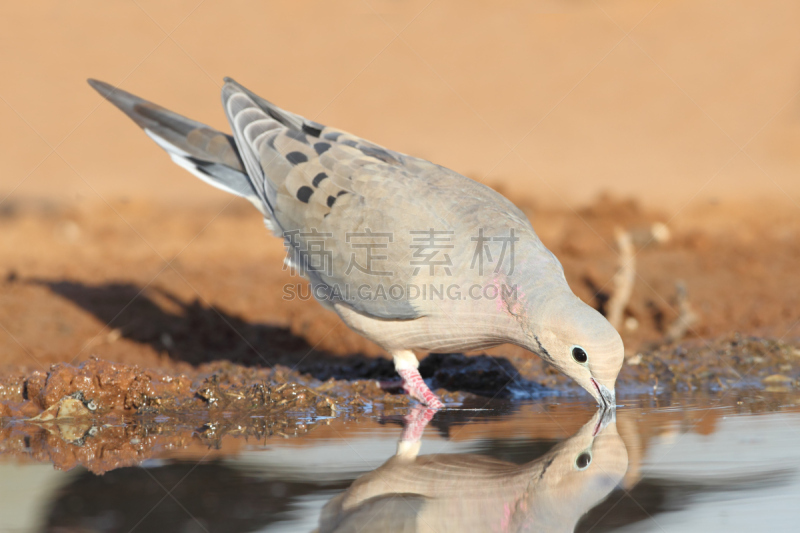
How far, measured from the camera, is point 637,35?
65.9ft

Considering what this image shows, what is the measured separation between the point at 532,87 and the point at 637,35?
375 cm

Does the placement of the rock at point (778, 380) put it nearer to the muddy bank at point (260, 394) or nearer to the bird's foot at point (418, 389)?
the muddy bank at point (260, 394)

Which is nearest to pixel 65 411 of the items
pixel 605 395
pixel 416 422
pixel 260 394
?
pixel 260 394

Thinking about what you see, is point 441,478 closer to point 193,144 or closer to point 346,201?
point 346,201

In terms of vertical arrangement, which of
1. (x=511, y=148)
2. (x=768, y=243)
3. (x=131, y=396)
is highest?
(x=511, y=148)

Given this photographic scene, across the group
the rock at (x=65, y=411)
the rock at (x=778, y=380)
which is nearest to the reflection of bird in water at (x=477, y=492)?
the rock at (x=65, y=411)

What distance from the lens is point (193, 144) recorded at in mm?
5816

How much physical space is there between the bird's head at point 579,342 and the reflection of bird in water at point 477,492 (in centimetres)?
67

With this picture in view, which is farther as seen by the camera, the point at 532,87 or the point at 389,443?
the point at 532,87

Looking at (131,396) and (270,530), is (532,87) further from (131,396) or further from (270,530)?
(270,530)

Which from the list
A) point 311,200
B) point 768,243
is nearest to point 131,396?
point 311,200

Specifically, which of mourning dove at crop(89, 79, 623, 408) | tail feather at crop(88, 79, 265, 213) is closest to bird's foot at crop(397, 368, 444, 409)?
mourning dove at crop(89, 79, 623, 408)

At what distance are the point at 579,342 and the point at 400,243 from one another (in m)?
1.22

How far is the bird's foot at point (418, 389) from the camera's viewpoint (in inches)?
188
